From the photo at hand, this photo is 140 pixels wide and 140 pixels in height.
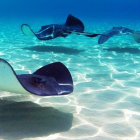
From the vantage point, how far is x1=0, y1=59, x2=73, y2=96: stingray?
8.78 ft

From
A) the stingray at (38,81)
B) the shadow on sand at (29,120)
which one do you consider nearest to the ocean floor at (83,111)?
the shadow on sand at (29,120)

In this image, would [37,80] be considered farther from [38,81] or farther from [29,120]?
[29,120]

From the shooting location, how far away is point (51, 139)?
294 centimetres

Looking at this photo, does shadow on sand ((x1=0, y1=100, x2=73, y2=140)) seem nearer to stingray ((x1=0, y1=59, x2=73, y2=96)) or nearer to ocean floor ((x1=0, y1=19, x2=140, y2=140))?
ocean floor ((x1=0, y1=19, x2=140, y2=140))

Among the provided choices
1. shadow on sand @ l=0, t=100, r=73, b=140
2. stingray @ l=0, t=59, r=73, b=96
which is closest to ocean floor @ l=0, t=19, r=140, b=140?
shadow on sand @ l=0, t=100, r=73, b=140

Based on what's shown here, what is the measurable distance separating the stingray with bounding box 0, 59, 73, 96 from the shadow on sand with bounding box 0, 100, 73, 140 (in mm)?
534

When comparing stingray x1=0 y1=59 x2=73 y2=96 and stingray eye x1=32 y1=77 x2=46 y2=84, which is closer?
stingray x1=0 y1=59 x2=73 y2=96

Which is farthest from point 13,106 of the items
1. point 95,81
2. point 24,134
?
point 95,81

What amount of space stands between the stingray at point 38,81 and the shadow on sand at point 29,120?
53cm

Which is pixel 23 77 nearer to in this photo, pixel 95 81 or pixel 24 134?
pixel 24 134

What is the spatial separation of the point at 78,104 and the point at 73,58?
4379 mm

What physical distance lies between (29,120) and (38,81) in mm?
655

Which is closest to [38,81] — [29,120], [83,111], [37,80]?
[37,80]

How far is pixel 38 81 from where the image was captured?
135 inches
